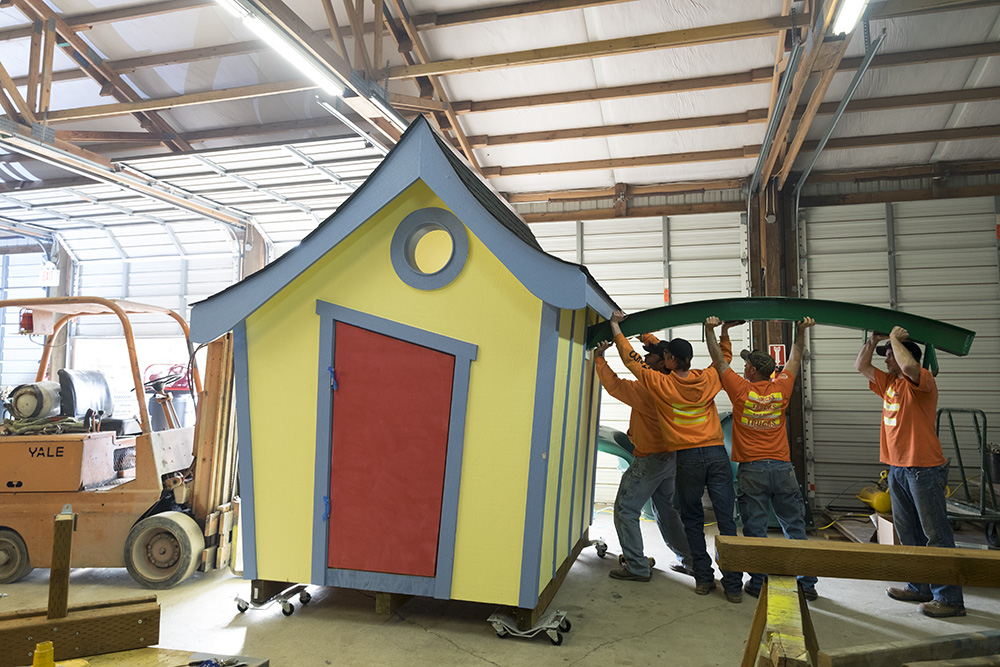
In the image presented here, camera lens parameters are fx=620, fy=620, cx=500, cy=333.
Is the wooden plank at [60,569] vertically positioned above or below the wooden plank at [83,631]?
above

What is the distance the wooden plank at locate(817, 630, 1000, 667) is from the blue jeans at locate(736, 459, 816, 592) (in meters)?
3.08

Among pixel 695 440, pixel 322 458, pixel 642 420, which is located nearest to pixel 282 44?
pixel 322 458

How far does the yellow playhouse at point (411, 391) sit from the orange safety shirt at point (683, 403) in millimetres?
816

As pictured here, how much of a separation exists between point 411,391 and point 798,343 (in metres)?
3.30

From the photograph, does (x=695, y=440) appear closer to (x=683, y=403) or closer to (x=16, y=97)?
(x=683, y=403)

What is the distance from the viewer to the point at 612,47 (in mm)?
6246

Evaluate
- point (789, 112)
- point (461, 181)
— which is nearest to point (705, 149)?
point (789, 112)

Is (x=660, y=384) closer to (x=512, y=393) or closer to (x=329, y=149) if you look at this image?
(x=512, y=393)

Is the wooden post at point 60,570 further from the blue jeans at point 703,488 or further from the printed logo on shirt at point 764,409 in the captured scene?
the printed logo on shirt at point 764,409

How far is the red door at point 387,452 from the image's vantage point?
15.0 ft

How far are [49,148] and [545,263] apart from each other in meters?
7.60

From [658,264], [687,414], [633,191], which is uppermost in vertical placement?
[633,191]

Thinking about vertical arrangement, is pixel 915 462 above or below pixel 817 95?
below

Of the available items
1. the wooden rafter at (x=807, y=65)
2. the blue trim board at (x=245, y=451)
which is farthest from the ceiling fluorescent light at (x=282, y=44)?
the wooden rafter at (x=807, y=65)
